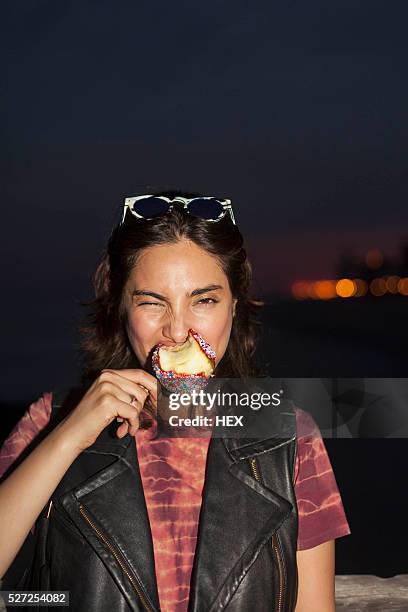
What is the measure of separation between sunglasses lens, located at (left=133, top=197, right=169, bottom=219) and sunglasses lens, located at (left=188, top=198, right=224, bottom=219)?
135 mm

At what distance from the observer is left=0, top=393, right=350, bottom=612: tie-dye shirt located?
11.9 feet

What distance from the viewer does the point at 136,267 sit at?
378 cm

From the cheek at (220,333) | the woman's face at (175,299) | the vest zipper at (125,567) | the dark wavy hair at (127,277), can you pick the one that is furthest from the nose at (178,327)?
the vest zipper at (125,567)

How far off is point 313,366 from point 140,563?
1490 inches

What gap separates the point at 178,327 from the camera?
359 centimetres

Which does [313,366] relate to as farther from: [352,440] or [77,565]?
[77,565]

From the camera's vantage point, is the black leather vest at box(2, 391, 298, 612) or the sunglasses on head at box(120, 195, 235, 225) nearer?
the black leather vest at box(2, 391, 298, 612)

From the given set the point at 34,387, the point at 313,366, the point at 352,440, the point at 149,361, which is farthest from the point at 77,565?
the point at 313,366

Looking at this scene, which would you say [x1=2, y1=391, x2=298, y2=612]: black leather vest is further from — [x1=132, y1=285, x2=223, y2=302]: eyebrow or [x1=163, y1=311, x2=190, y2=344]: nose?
[x1=132, y1=285, x2=223, y2=302]: eyebrow

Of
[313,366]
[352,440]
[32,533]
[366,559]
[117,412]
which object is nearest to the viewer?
[117,412]

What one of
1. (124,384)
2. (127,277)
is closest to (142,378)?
(124,384)

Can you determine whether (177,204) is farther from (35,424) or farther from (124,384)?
(35,424)

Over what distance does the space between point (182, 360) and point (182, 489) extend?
25.9 inches

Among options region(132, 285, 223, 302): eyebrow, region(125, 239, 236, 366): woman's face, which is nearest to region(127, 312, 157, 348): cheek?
region(125, 239, 236, 366): woman's face
